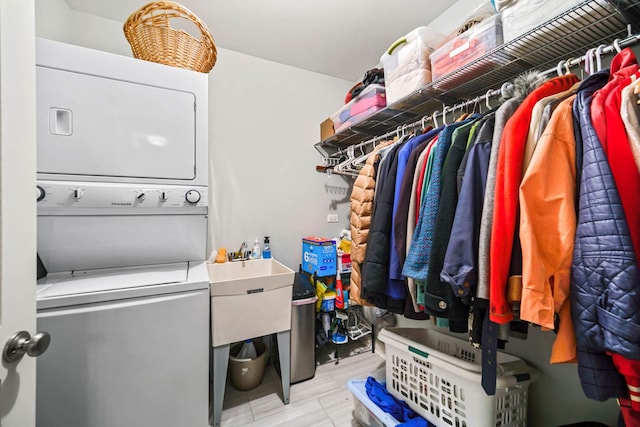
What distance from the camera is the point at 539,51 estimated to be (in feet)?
3.35

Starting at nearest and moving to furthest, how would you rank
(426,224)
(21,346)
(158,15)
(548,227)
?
(21,346), (548,227), (426,224), (158,15)

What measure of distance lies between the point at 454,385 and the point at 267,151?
2.10 meters

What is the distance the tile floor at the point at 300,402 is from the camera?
4.88 feet

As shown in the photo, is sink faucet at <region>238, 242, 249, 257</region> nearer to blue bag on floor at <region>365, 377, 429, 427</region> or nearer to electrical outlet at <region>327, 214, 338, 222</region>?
electrical outlet at <region>327, 214, 338, 222</region>

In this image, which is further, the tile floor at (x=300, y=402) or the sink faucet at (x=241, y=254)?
the sink faucet at (x=241, y=254)

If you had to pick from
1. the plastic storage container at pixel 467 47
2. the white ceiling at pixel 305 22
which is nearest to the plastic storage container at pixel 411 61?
the plastic storage container at pixel 467 47

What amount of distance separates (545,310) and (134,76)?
73.8 inches

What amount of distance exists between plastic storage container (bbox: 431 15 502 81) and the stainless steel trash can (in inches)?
65.3

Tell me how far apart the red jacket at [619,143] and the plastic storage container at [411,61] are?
87 cm

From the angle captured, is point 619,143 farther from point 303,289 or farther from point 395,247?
point 303,289

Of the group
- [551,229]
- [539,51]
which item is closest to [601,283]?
[551,229]

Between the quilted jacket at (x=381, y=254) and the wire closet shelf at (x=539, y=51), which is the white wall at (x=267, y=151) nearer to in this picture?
the wire closet shelf at (x=539, y=51)

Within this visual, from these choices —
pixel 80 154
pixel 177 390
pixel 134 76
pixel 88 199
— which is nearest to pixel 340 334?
pixel 177 390

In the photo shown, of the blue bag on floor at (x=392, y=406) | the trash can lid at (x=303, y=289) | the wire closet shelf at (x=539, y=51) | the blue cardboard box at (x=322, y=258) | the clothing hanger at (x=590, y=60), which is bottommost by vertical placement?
the blue bag on floor at (x=392, y=406)
